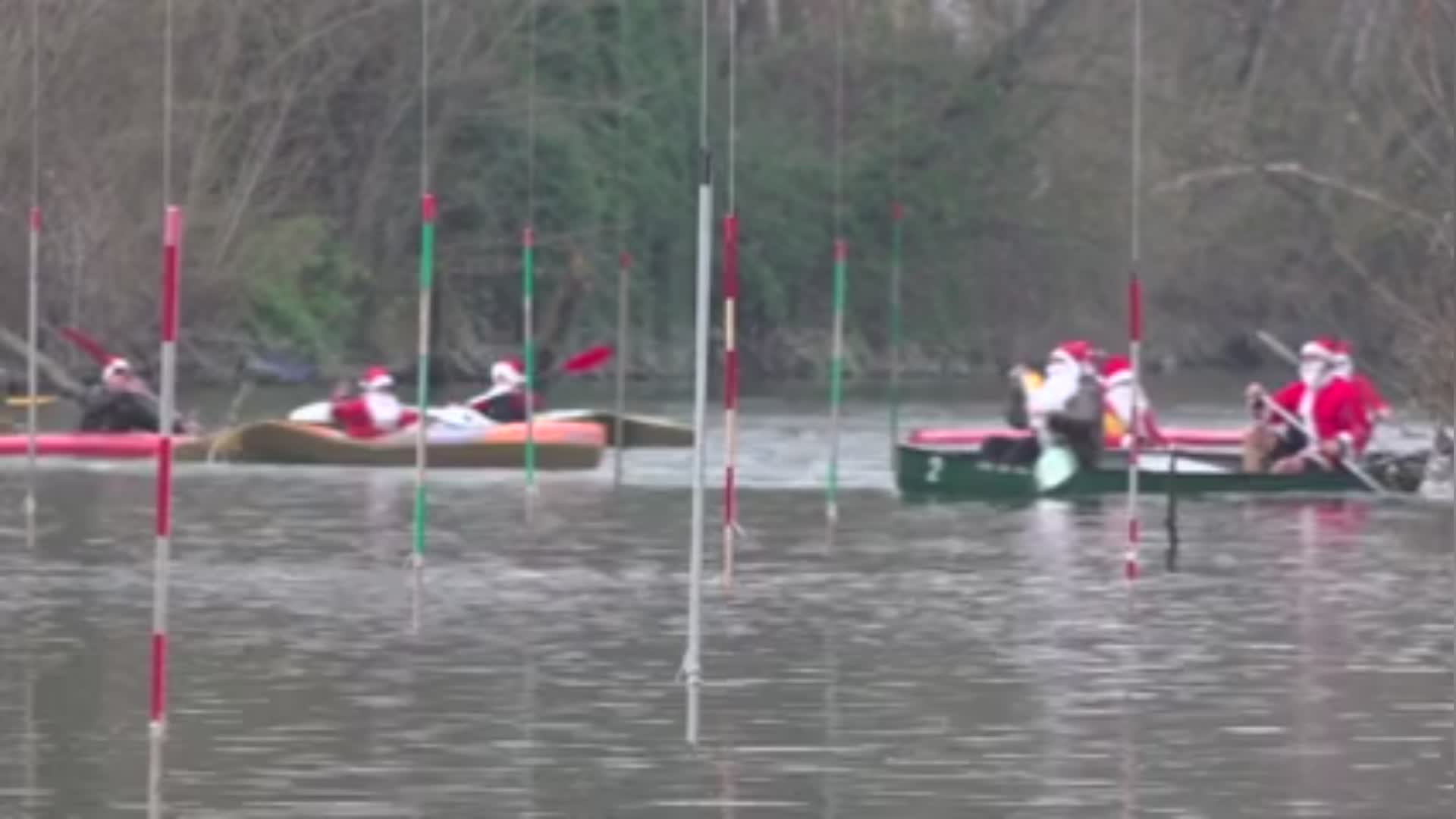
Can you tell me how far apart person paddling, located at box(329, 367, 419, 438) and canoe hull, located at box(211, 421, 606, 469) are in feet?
1.10

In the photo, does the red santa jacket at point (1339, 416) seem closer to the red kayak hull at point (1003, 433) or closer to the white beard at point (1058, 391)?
the white beard at point (1058, 391)

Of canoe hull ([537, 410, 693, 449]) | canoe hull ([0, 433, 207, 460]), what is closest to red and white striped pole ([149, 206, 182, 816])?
canoe hull ([0, 433, 207, 460])

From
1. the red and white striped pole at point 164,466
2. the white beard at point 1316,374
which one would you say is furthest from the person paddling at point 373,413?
the red and white striped pole at point 164,466

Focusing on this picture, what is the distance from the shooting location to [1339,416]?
37.2 metres

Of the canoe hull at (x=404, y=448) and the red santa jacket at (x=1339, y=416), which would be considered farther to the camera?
the canoe hull at (x=404, y=448)

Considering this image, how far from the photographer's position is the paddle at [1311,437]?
36344mm

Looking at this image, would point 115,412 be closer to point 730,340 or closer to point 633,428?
point 633,428

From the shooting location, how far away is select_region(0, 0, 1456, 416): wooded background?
60000mm

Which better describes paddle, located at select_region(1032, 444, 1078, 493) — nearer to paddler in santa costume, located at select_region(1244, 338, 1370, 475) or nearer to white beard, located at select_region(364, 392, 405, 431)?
paddler in santa costume, located at select_region(1244, 338, 1370, 475)

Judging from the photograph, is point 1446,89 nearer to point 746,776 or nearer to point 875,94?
point 875,94

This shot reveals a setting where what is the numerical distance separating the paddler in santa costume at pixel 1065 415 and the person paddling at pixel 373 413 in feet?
23.5

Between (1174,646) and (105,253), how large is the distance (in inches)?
1586

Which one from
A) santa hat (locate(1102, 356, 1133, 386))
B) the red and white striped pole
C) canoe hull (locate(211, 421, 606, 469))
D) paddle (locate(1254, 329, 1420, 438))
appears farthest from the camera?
canoe hull (locate(211, 421, 606, 469))

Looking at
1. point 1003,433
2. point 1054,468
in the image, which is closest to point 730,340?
point 1054,468
